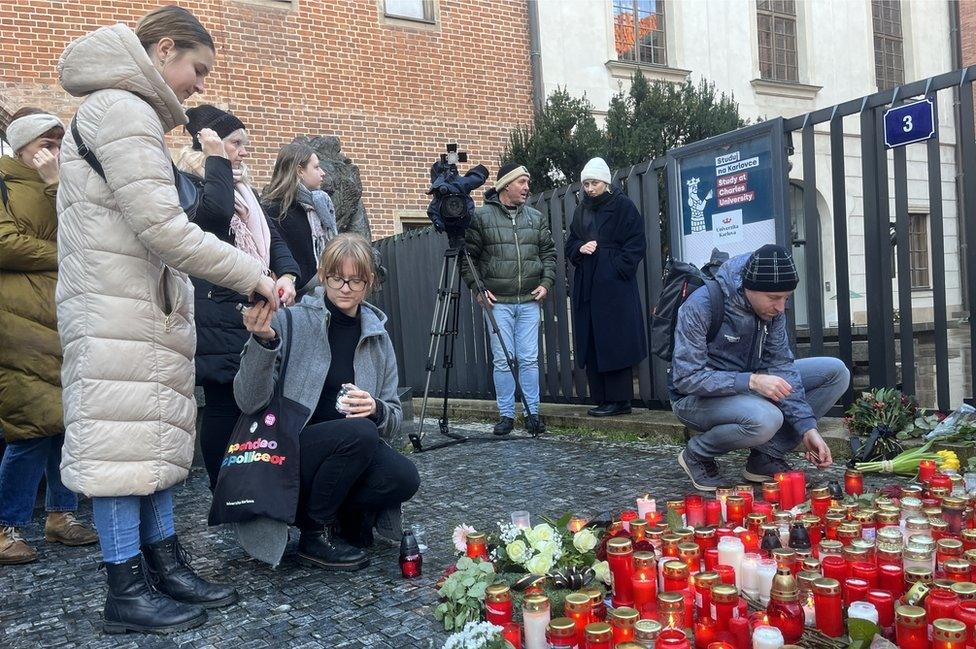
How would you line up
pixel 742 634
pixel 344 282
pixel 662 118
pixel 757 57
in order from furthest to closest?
pixel 757 57 → pixel 662 118 → pixel 344 282 → pixel 742 634

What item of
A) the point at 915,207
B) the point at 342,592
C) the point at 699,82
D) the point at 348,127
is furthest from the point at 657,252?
the point at 915,207

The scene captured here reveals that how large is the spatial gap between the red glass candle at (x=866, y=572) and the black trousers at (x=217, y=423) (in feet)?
7.86

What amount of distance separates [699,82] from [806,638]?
13.0 meters

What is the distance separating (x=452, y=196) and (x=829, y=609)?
4279 mm

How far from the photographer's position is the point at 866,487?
3.95 meters

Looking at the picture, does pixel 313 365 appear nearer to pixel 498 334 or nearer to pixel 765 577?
pixel 765 577

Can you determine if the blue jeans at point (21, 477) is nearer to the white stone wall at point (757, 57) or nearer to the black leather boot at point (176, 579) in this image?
the black leather boot at point (176, 579)

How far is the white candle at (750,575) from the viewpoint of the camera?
243 centimetres

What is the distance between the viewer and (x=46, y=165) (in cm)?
364

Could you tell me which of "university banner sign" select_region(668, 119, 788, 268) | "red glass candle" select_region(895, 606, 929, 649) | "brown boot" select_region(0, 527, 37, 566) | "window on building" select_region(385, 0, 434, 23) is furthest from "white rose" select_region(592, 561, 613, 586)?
"window on building" select_region(385, 0, 434, 23)

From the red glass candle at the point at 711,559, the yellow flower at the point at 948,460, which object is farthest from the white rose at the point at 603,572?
the yellow flower at the point at 948,460

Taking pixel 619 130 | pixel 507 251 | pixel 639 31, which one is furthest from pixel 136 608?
pixel 639 31

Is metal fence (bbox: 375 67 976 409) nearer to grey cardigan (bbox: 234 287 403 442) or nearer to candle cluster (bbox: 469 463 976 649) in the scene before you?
candle cluster (bbox: 469 463 976 649)

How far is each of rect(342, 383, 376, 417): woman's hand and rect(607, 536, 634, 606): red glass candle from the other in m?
1.10
